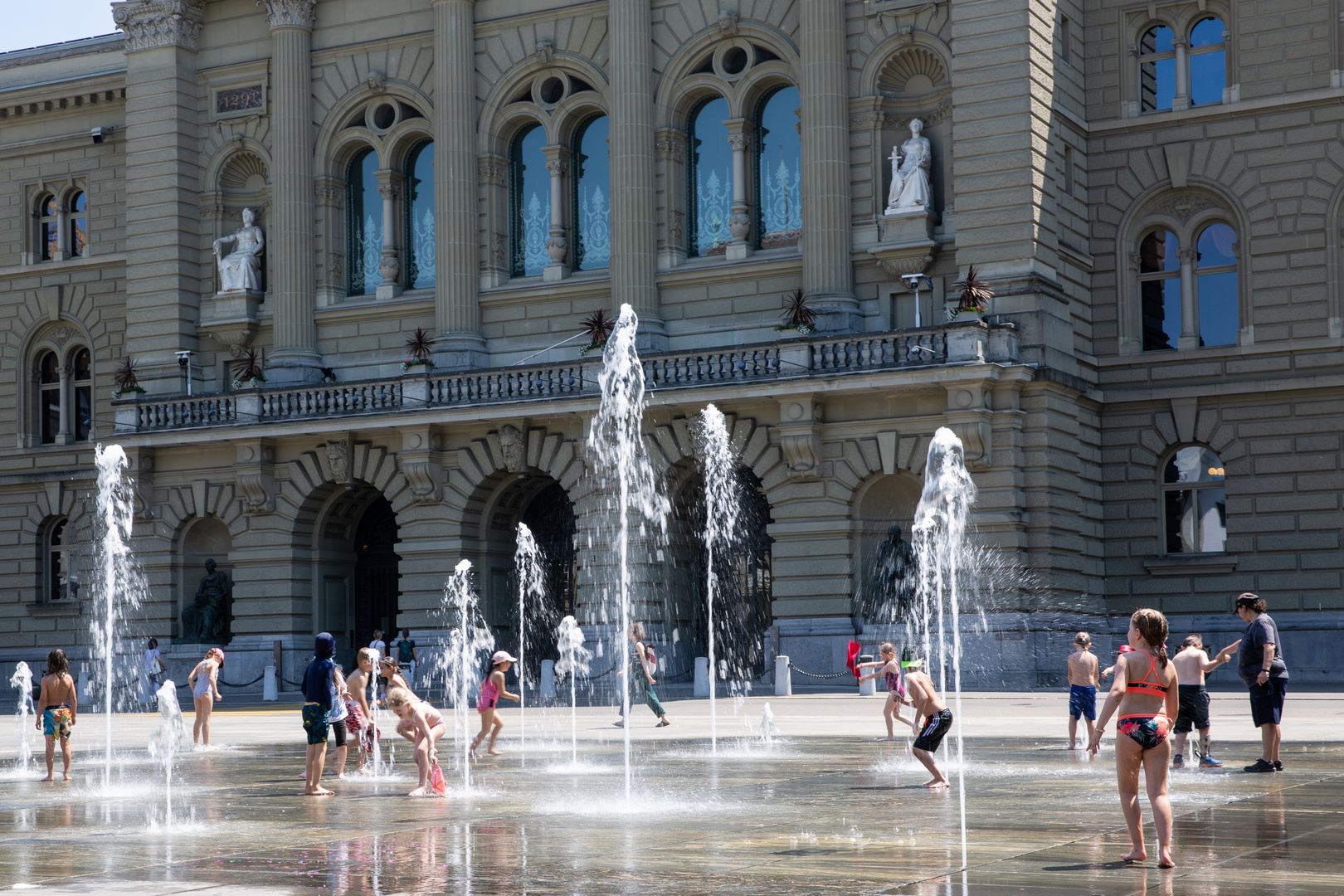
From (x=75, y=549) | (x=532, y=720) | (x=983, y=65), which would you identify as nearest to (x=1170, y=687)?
(x=532, y=720)

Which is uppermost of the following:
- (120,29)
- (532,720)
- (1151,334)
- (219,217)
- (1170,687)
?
(120,29)

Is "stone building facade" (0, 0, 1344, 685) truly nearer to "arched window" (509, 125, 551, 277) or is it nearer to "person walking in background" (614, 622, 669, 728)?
"arched window" (509, 125, 551, 277)

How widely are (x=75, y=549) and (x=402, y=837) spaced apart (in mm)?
39294

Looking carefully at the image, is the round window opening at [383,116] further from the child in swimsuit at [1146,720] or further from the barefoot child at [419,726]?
the child in swimsuit at [1146,720]

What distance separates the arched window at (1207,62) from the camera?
129 ft

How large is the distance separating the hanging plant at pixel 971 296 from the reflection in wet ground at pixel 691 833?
16719 millimetres

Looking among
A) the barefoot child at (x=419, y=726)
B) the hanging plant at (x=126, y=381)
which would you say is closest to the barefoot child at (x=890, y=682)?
the barefoot child at (x=419, y=726)

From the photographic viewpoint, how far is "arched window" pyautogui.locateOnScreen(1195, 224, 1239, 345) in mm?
39219

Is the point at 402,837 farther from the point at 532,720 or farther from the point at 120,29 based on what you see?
the point at 120,29

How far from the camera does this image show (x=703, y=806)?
15.5m

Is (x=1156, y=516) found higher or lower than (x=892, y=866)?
higher

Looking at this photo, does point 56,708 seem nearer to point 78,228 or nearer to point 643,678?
point 643,678

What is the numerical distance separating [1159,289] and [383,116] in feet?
67.6

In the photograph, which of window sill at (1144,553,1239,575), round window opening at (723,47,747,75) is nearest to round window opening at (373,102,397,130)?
round window opening at (723,47,747,75)
